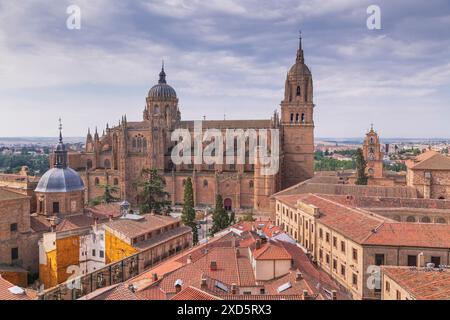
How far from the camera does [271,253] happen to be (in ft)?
75.0

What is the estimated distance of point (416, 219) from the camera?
34469 millimetres

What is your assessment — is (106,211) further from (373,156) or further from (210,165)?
(373,156)

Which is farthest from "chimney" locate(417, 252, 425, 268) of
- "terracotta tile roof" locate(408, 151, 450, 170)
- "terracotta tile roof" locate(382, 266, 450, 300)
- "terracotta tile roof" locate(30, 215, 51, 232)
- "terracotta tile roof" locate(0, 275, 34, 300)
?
"terracotta tile roof" locate(30, 215, 51, 232)

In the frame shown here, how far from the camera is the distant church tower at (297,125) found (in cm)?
5997

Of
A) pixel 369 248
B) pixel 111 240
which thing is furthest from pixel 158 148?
pixel 369 248

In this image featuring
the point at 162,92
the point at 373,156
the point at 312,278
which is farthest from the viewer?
the point at 162,92

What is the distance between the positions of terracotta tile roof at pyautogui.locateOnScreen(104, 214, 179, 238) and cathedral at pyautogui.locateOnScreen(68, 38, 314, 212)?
965 inches

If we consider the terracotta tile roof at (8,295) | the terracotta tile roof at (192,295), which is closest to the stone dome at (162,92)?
the terracotta tile roof at (8,295)

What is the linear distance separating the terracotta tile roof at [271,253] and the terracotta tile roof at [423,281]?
5.50 metres

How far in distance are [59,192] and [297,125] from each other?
38218 millimetres

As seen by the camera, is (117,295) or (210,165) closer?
(117,295)

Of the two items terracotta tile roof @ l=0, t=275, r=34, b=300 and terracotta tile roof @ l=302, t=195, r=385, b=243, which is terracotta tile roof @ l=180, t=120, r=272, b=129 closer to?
terracotta tile roof @ l=302, t=195, r=385, b=243

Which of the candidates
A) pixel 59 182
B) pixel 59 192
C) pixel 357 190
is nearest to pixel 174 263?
pixel 59 192
